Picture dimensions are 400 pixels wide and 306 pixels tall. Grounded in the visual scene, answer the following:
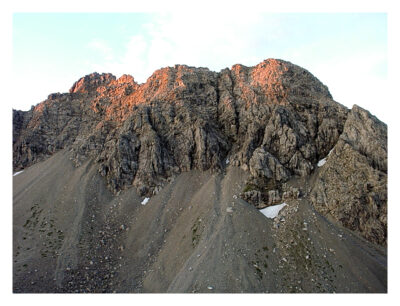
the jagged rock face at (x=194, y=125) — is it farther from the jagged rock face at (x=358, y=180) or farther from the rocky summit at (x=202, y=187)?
the jagged rock face at (x=358, y=180)

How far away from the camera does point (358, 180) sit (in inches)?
1379

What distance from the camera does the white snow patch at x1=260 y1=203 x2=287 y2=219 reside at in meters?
35.9

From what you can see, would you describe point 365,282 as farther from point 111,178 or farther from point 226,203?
point 111,178

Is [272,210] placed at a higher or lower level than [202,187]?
lower

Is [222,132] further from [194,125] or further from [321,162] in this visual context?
[321,162]

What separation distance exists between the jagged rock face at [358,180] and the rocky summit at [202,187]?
197mm

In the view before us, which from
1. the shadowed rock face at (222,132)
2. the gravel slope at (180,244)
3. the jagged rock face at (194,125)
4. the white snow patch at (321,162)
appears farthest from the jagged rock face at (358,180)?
the jagged rock face at (194,125)

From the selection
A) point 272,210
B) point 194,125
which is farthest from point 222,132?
point 272,210

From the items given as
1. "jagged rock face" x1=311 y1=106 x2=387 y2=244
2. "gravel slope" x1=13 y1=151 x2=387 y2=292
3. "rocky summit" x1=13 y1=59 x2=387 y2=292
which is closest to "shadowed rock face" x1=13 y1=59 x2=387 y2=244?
"jagged rock face" x1=311 y1=106 x2=387 y2=244

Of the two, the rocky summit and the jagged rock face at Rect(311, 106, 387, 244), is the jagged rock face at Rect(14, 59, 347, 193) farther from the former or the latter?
the jagged rock face at Rect(311, 106, 387, 244)

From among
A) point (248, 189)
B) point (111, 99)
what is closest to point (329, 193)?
point (248, 189)

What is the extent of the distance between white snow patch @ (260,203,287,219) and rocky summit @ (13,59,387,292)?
660 mm

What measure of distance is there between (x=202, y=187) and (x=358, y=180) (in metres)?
26.3

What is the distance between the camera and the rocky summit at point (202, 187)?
28938 millimetres
